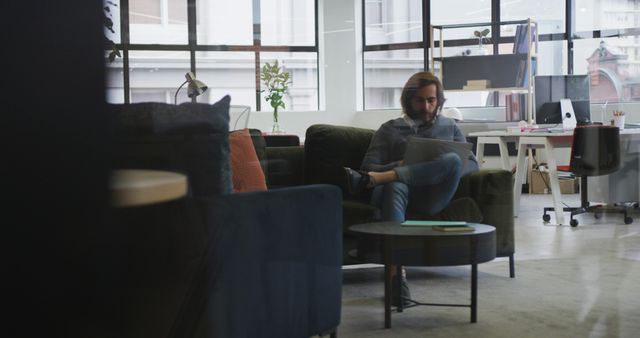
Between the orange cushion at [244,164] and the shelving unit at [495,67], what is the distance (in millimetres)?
377

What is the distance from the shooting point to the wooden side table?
0.80 meters

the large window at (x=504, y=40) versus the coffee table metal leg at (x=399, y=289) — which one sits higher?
the large window at (x=504, y=40)

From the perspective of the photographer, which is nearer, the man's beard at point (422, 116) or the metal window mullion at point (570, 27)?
the man's beard at point (422, 116)

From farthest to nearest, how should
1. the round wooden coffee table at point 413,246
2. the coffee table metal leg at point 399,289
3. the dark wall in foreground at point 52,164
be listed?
the coffee table metal leg at point 399,289 < the round wooden coffee table at point 413,246 < the dark wall in foreground at point 52,164

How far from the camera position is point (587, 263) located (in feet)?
5.41

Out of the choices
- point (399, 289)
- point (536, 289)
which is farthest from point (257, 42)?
point (536, 289)

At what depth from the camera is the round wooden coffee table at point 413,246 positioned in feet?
3.84

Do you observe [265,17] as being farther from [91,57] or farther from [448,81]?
[448,81]

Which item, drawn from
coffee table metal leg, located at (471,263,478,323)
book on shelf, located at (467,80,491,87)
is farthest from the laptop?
coffee table metal leg, located at (471,263,478,323)

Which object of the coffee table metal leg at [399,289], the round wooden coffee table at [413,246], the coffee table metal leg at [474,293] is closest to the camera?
the round wooden coffee table at [413,246]

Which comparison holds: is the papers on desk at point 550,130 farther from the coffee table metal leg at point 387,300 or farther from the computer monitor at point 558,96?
the coffee table metal leg at point 387,300

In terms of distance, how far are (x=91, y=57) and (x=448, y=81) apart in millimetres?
605

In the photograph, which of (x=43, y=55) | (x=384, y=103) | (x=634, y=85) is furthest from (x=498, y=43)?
(x=43, y=55)

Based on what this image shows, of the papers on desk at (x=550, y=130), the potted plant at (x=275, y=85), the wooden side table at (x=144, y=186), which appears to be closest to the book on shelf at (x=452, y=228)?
the papers on desk at (x=550, y=130)
